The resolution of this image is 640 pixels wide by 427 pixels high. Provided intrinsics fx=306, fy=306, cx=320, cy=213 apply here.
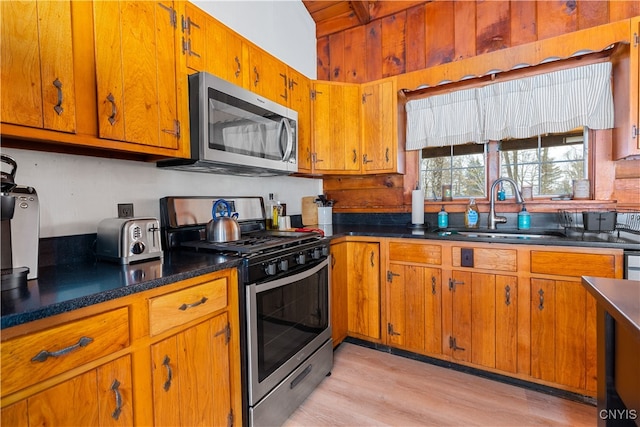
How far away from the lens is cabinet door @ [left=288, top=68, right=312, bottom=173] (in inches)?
93.2

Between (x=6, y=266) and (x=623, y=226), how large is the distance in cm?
323

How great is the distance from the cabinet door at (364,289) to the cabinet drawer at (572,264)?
1.01 meters

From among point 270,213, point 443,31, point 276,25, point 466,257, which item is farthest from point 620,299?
point 276,25

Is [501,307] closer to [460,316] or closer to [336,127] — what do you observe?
[460,316]

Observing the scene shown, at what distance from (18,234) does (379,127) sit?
238cm

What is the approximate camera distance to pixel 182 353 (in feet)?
→ 3.85

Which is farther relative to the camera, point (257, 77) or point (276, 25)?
point (276, 25)

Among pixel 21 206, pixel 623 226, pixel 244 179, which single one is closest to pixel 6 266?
pixel 21 206

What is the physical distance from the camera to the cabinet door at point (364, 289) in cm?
237

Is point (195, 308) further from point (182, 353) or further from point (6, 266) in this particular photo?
point (6, 266)

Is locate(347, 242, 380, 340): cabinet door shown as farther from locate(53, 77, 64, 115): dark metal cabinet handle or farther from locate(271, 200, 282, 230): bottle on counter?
locate(53, 77, 64, 115): dark metal cabinet handle

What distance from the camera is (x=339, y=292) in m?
2.36

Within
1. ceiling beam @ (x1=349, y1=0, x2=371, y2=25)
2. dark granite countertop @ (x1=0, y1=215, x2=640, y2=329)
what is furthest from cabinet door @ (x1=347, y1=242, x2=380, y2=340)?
ceiling beam @ (x1=349, y1=0, x2=371, y2=25)

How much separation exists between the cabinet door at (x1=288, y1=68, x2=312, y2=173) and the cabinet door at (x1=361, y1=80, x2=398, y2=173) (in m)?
0.51
